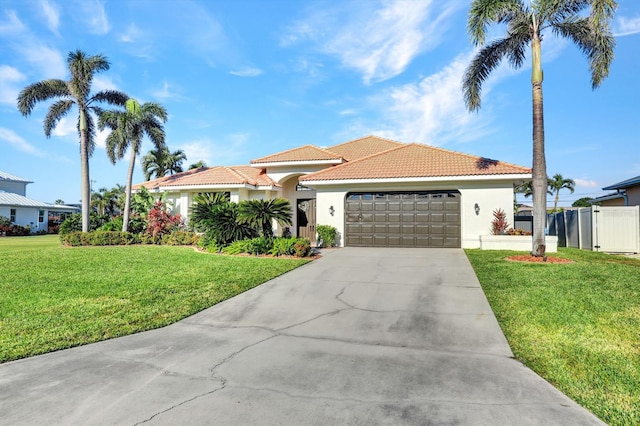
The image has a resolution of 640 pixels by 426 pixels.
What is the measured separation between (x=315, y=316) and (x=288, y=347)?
4.85ft

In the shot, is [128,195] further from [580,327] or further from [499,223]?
[580,327]

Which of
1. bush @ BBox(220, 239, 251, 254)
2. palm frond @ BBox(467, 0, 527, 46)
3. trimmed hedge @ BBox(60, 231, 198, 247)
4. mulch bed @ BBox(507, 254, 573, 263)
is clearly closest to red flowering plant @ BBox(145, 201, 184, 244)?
trimmed hedge @ BBox(60, 231, 198, 247)

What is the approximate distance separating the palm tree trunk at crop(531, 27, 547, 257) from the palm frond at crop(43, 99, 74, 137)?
81.6 ft

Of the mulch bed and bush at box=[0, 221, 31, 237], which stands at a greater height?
bush at box=[0, 221, 31, 237]

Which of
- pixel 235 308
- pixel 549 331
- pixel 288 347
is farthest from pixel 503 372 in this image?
pixel 235 308

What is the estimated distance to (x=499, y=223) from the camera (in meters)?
14.3

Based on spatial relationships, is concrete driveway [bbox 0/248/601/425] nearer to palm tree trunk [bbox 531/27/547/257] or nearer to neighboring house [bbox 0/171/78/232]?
palm tree trunk [bbox 531/27/547/257]

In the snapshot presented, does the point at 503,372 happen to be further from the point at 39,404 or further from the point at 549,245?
the point at 549,245

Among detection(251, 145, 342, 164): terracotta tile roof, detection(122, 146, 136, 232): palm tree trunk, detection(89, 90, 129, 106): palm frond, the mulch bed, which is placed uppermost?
detection(89, 90, 129, 106): palm frond

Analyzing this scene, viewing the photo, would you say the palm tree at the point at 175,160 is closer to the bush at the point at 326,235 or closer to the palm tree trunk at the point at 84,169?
the palm tree trunk at the point at 84,169

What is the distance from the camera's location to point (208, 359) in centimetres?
427

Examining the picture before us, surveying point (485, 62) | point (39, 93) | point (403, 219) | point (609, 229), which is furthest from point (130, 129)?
point (609, 229)

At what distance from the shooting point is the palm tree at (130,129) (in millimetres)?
20531

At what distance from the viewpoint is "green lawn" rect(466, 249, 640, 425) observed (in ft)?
10.9
